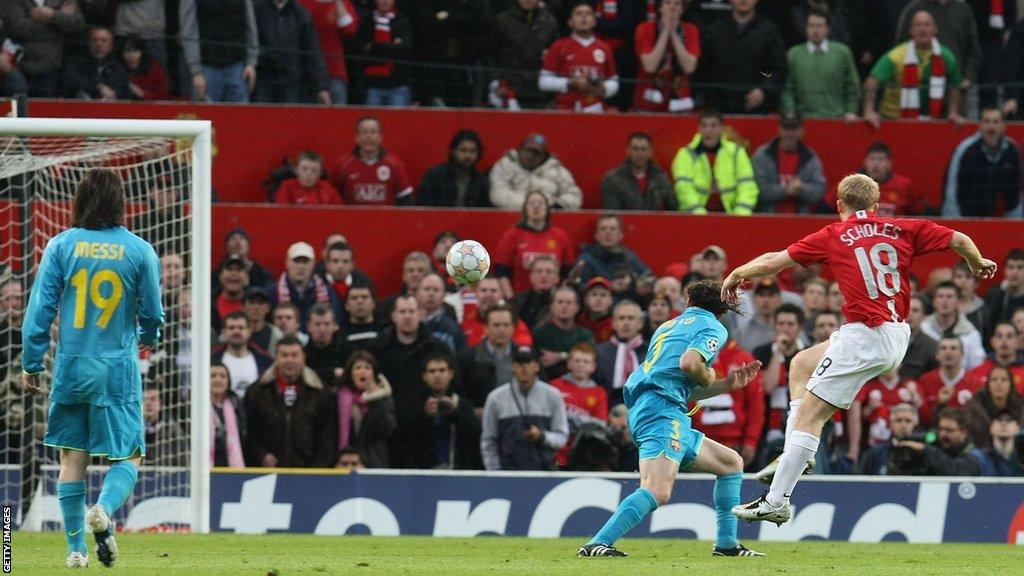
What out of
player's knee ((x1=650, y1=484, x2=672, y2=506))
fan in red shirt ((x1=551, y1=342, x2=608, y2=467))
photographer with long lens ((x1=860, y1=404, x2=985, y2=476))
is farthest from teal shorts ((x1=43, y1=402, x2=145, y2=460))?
photographer with long lens ((x1=860, y1=404, x2=985, y2=476))

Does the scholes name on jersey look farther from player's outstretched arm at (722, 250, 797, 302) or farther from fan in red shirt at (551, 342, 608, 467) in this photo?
fan in red shirt at (551, 342, 608, 467)

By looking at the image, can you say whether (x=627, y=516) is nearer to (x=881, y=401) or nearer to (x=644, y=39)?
(x=881, y=401)

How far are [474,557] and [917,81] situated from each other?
10735mm

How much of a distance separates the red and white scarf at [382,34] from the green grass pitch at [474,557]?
699 cm

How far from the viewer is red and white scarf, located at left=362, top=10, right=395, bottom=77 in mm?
18109

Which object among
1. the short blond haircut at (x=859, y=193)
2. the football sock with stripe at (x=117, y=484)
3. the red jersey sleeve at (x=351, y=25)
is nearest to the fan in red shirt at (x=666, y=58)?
the red jersey sleeve at (x=351, y=25)

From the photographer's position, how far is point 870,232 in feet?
31.2

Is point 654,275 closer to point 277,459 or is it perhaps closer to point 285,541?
point 277,459

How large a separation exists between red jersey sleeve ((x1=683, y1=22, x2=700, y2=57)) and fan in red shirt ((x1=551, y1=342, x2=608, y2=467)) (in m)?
5.41

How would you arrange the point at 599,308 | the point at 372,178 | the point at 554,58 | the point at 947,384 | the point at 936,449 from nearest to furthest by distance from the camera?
the point at 936,449, the point at 947,384, the point at 599,308, the point at 372,178, the point at 554,58

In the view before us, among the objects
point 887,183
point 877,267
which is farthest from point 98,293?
point 887,183

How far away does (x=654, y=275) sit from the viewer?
56.4ft

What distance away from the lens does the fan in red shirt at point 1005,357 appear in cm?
1476

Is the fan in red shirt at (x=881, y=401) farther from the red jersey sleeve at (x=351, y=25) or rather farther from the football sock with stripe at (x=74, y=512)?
the football sock with stripe at (x=74, y=512)
